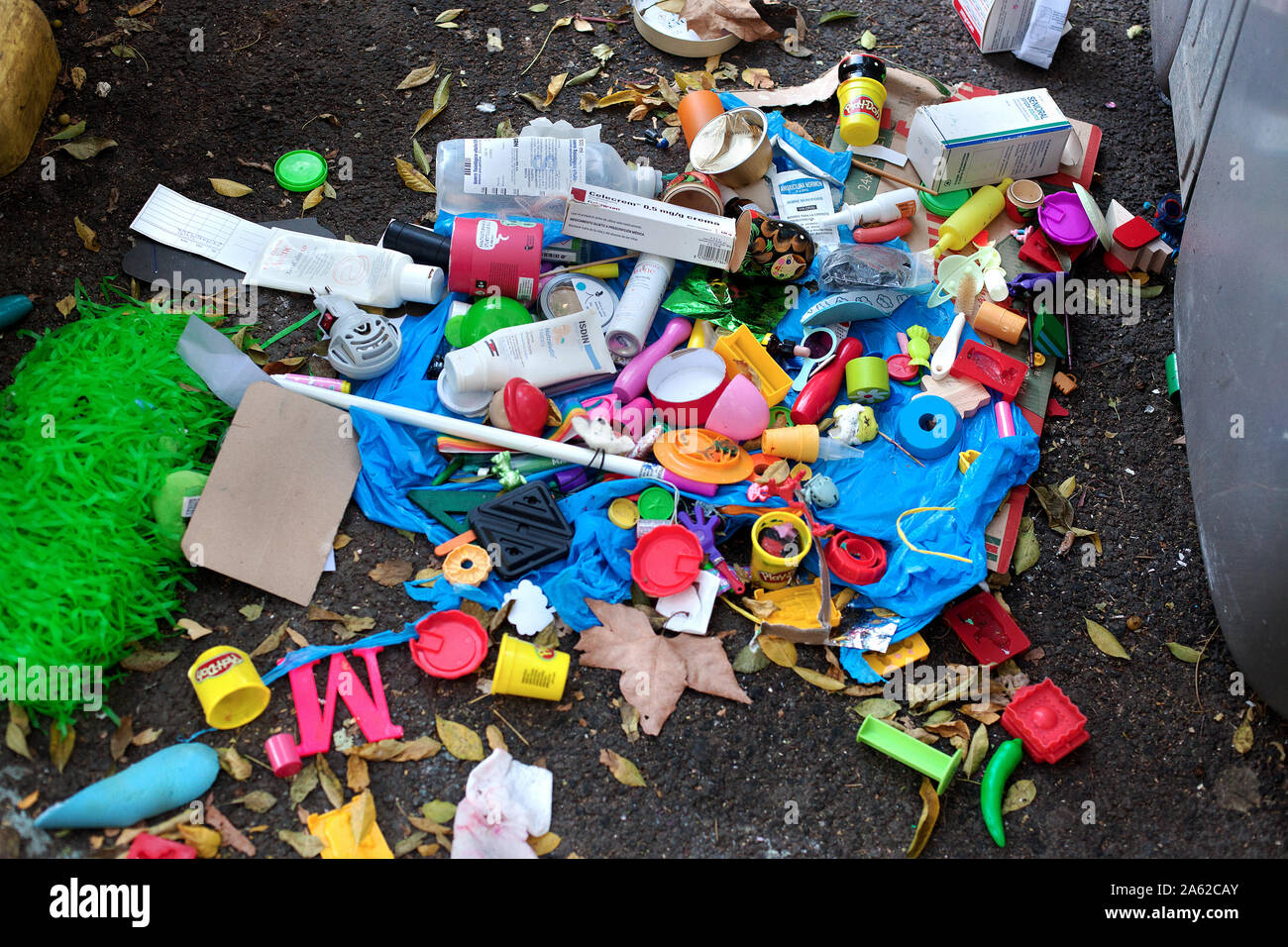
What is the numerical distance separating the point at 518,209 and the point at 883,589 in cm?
189

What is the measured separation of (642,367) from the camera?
305cm

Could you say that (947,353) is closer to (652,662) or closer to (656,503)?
(656,503)

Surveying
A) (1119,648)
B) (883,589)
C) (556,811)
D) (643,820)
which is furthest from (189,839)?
(1119,648)

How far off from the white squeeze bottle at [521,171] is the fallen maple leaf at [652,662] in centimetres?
155

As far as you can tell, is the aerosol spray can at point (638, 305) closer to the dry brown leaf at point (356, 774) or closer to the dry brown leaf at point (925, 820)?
the dry brown leaf at point (356, 774)

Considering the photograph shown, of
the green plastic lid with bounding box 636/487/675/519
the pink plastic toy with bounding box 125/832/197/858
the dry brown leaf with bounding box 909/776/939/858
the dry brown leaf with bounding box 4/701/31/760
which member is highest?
the green plastic lid with bounding box 636/487/675/519

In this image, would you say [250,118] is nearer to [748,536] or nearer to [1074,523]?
[748,536]

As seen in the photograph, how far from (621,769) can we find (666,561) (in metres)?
0.61

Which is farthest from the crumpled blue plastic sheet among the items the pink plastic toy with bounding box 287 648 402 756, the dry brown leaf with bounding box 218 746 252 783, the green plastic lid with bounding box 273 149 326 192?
the green plastic lid with bounding box 273 149 326 192

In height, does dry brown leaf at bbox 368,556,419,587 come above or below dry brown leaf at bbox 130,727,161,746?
above

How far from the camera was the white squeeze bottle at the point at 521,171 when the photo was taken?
3.29 metres

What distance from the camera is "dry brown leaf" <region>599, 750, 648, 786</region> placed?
8.07 feet

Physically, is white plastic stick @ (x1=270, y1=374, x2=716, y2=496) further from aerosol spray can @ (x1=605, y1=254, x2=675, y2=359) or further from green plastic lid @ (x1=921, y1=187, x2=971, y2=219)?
green plastic lid @ (x1=921, y1=187, x2=971, y2=219)

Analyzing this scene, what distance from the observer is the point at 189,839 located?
2.29m
